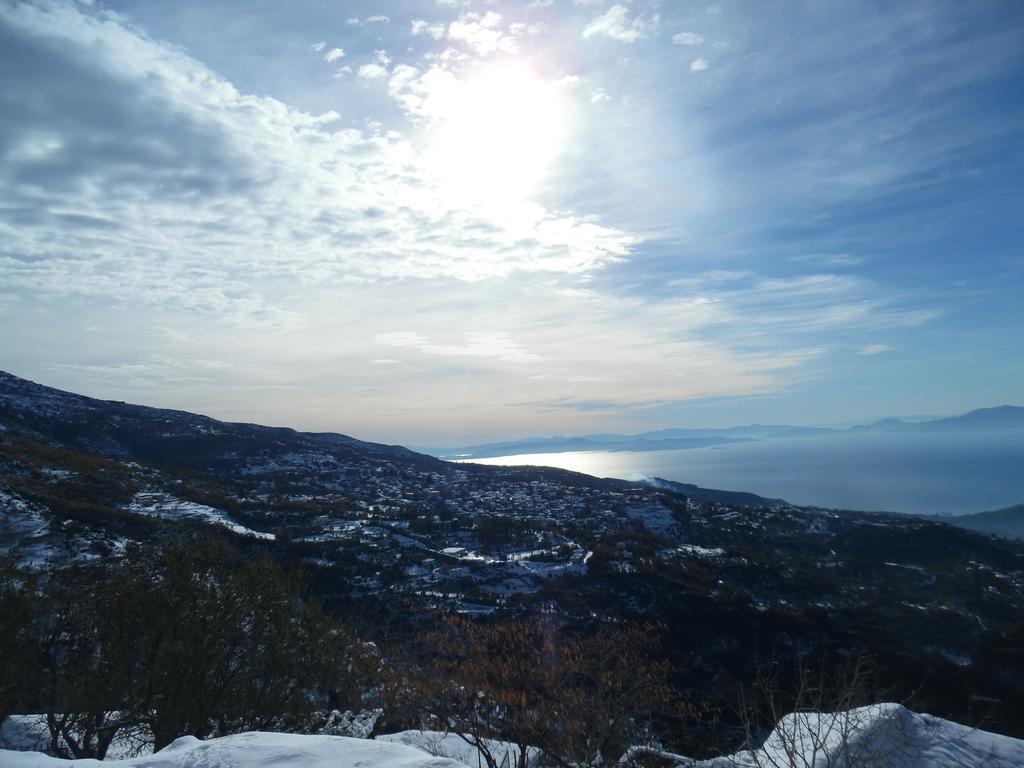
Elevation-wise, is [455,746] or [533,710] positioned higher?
[533,710]

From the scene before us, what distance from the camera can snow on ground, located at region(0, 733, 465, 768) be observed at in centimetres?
820

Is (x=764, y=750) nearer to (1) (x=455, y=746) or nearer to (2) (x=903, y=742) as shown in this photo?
(2) (x=903, y=742)

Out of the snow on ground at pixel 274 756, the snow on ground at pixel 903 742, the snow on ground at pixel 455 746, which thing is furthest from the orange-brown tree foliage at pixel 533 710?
the snow on ground at pixel 903 742

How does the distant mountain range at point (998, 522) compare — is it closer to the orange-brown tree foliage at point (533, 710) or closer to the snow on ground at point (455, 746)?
the orange-brown tree foliage at point (533, 710)

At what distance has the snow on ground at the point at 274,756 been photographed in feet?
26.9

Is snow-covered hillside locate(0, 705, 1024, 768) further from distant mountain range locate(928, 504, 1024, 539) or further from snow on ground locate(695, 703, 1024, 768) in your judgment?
distant mountain range locate(928, 504, 1024, 539)

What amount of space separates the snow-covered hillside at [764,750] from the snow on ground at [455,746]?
0.02 metres

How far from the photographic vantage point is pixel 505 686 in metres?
16.0

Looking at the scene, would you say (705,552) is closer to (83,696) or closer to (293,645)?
(293,645)

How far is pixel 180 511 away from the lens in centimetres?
4197

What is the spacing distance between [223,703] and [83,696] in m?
3.01

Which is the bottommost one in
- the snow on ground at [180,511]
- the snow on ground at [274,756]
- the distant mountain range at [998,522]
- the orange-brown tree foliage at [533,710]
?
the distant mountain range at [998,522]

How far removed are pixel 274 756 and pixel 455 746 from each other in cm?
570

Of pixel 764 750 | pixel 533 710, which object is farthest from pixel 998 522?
pixel 533 710
